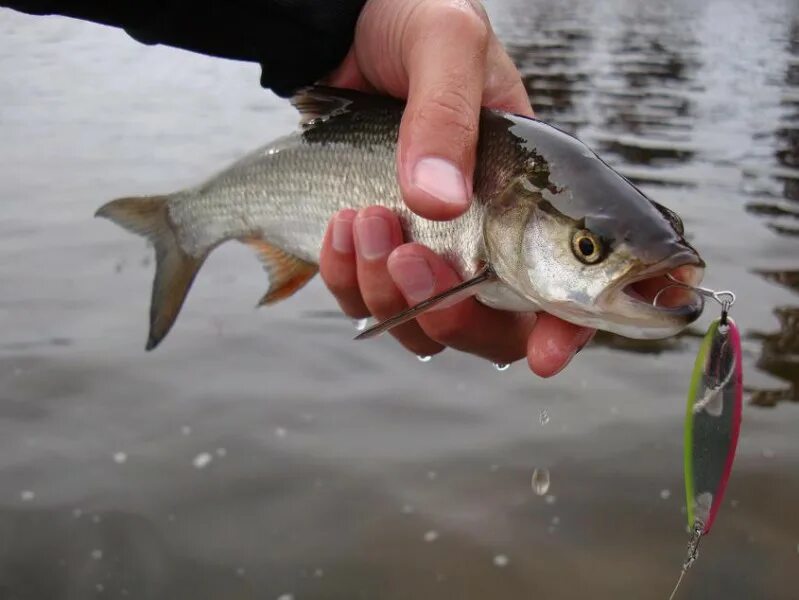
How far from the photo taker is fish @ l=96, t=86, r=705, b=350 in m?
2.17

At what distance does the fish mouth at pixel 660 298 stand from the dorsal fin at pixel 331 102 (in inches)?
44.6

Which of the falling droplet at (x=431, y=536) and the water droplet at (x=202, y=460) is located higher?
the falling droplet at (x=431, y=536)

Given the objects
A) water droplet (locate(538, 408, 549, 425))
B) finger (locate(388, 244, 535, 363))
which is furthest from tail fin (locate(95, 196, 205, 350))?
water droplet (locate(538, 408, 549, 425))

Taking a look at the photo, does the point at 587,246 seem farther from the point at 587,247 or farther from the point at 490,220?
the point at 490,220

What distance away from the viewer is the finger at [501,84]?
3148mm

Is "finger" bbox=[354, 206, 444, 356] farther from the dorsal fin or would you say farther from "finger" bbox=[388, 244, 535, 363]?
the dorsal fin

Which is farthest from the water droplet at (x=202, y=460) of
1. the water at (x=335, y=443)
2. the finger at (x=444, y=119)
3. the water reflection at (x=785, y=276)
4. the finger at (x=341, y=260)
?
the water reflection at (x=785, y=276)

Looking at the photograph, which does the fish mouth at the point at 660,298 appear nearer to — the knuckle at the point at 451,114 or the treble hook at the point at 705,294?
the treble hook at the point at 705,294

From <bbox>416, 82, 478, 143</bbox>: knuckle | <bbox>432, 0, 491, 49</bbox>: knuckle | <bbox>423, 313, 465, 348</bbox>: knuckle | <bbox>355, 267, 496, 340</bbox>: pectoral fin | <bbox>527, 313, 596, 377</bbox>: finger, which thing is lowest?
<bbox>423, 313, 465, 348</bbox>: knuckle

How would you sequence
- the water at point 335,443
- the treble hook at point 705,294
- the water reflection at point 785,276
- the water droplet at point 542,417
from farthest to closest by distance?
1. the water reflection at point 785,276
2. the water droplet at point 542,417
3. the water at point 335,443
4. the treble hook at point 705,294

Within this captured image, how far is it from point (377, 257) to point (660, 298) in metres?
0.93

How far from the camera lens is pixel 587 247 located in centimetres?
222

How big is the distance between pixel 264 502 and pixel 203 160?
5864 millimetres

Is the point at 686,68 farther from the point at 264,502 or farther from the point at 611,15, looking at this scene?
the point at 264,502
